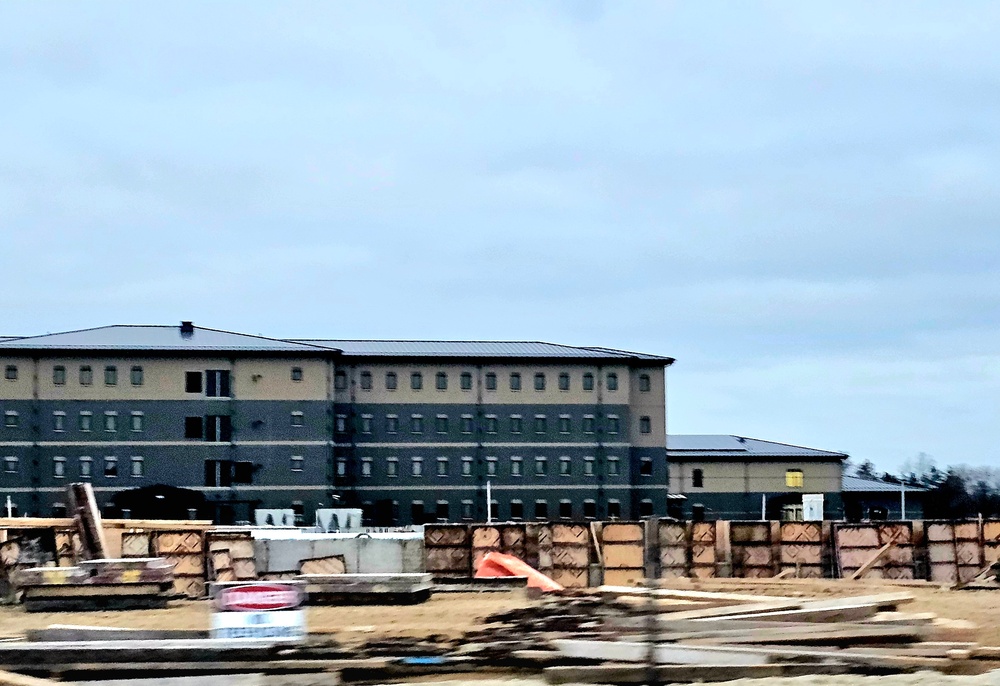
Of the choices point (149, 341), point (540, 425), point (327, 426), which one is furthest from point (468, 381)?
point (149, 341)

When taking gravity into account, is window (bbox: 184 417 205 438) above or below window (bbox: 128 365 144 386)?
below

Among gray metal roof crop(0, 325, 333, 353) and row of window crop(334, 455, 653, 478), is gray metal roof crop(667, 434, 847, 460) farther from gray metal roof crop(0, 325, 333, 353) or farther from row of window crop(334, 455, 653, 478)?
gray metal roof crop(0, 325, 333, 353)

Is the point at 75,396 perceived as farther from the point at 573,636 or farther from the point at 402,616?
the point at 573,636

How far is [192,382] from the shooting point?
283 feet

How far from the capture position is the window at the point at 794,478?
103062 mm

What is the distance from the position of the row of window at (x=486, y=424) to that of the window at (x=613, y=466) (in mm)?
1785

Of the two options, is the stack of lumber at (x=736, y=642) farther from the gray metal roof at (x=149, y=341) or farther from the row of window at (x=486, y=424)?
the row of window at (x=486, y=424)

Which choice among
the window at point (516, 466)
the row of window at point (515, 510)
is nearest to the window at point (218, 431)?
the row of window at point (515, 510)

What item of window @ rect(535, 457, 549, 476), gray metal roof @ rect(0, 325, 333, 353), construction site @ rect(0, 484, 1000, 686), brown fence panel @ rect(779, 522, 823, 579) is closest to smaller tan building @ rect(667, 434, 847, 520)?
window @ rect(535, 457, 549, 476)

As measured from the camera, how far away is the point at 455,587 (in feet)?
117

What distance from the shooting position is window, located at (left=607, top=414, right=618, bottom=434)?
304 feet

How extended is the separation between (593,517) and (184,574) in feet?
193

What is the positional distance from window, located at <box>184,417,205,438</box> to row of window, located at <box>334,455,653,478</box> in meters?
9.29

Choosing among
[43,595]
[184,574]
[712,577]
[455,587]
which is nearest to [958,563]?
[712,577]
